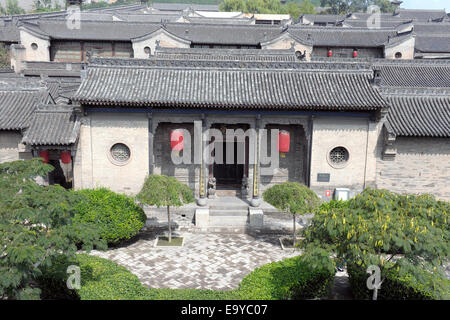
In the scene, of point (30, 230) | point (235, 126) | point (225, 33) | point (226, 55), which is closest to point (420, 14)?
point (225, 33)

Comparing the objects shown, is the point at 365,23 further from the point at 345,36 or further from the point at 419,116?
the point at 419,116

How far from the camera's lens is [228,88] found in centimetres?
1909

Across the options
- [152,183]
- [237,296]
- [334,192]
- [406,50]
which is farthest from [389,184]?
[406,50]

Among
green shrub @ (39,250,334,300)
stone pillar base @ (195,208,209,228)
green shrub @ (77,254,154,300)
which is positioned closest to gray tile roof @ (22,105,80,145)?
stone pillar base @ (195,208,209,228)

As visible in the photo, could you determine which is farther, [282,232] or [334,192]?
[334,192]

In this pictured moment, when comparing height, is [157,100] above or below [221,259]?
above

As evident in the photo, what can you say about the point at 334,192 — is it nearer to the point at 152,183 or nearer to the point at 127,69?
the point at 152,183

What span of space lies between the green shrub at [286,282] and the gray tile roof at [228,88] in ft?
26.3

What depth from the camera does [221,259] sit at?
15.3 metres

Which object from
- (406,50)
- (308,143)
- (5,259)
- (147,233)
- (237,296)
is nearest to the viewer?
(5,259)

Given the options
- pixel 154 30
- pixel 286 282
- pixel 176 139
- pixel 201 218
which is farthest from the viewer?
pixel 154 30

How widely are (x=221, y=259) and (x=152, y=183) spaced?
365cm

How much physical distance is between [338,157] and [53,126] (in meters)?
12.3

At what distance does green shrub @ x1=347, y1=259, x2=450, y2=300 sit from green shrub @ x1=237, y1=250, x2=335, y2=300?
75cm
